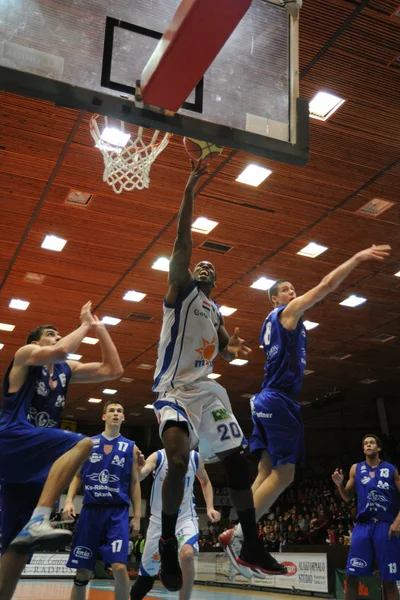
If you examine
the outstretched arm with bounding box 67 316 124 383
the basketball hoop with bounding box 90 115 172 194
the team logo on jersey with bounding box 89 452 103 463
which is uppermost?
the basketball hoop with bounding box 90 115 172 194

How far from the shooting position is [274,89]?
5086 millimetres

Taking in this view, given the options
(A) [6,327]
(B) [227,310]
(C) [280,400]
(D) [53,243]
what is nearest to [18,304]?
(A) [6,327]

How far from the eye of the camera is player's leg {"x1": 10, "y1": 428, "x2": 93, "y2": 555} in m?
3.97

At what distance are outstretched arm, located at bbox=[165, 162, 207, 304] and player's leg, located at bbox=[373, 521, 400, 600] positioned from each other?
534 centimetres

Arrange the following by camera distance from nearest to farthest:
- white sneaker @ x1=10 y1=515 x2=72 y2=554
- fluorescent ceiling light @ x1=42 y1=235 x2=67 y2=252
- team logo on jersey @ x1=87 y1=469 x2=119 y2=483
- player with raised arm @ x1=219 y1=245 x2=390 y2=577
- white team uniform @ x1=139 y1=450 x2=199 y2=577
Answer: white sneaker @ x1=10 y1=515 x2=72 y2=554 < player with raised arm @ x1=219 y1=245 x2=390 y2=577 < white team uniform @ x1=139 y1=450 x2=199 y2=577 < team logo on jersey @ x1=87 y1=469 x2=119 y2=483 < fluorescent ceiling light @ x1=42 y1=235 x2=67 y2=252

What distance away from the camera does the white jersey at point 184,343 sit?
4.54 m

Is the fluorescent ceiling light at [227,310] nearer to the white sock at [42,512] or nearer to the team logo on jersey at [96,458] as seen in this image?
the team logo on jersey at [96,458]

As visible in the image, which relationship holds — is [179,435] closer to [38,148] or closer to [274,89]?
[274,89]

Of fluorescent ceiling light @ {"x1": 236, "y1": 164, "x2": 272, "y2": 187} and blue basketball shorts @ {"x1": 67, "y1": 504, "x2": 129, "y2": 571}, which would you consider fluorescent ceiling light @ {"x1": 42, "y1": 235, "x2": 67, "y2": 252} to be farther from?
blue basketball shorts @ {"x1": 67, "y1": 504, "x2": 129, "y2": 571}

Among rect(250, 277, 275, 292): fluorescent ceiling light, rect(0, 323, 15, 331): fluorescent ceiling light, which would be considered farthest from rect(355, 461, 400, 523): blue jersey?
rect(0, 323, 15, 331): fluorescent ceiling light

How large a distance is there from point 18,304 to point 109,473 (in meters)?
8.28

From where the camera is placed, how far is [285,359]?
5.26m

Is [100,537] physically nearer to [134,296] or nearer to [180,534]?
[180,534]

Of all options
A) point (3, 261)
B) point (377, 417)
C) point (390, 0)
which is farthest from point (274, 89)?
point (377, 417)
